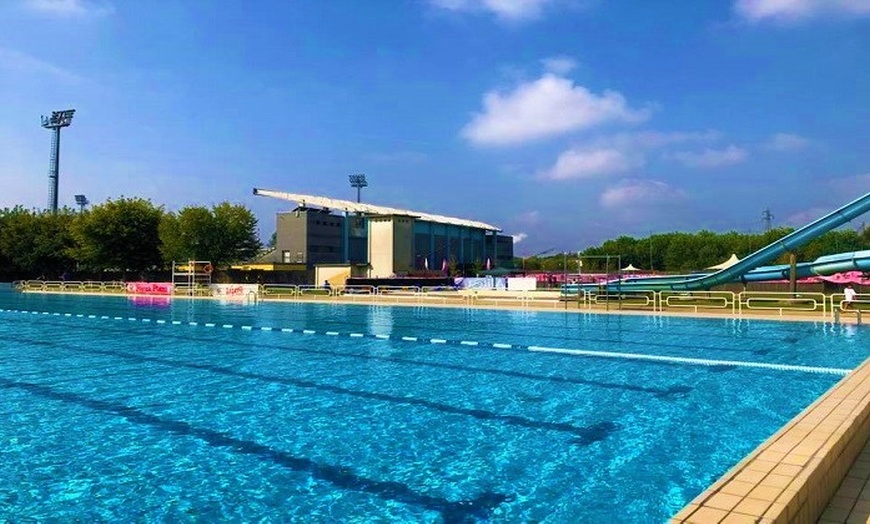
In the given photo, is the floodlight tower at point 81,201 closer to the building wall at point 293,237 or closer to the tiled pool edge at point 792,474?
the building wall at point 293,237

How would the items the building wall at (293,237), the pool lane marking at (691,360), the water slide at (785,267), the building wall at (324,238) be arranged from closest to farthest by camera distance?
the pool lane marking at (691,360)
the water slide at (785,267)
the building wall at (293,237)
the building wall at (324,238)

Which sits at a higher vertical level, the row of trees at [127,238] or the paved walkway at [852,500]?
the row of trees at [127,238]

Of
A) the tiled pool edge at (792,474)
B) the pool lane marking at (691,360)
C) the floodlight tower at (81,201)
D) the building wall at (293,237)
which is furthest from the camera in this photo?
the floodlight tower at (81,201)

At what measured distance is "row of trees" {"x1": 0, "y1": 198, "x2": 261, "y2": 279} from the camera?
160ft

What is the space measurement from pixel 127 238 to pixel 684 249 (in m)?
77.7

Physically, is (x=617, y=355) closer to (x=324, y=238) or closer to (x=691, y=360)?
(x=691, y=360)

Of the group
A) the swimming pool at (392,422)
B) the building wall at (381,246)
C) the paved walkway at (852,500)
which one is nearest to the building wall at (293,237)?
the building wall at (381,246)

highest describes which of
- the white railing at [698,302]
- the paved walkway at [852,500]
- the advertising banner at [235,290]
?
the advertising banner at [235,290]

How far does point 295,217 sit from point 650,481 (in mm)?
61063

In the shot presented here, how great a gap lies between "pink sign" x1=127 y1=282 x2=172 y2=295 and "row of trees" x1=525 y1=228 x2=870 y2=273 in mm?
48798

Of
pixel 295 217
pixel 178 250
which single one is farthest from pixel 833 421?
pixel 295 217

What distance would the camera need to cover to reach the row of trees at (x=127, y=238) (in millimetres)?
48906

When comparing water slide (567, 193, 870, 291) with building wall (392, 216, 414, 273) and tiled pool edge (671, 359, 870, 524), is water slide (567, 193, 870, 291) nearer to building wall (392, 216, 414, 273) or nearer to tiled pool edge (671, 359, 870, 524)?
tiled pool edge (671, 359, 870, 524)

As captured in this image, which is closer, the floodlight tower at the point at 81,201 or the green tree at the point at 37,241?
the green tree at the point at 37,241
